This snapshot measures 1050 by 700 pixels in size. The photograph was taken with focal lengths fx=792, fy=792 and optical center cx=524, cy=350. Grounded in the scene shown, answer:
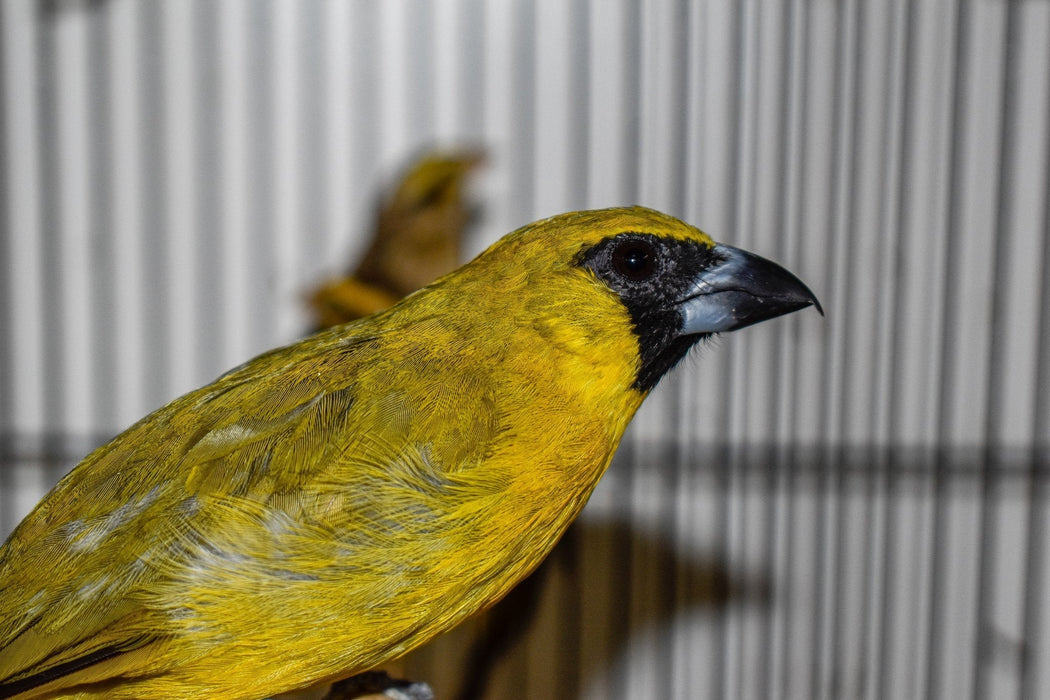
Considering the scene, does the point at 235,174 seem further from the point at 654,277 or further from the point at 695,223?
the point at 654,277

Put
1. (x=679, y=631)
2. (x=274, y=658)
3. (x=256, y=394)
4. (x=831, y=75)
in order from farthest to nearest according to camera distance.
→ (x=679, y=631) → (x=831, y=75) → (x=256, y=394) → (x=274, y=658)

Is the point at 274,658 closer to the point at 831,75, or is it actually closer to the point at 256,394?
the point at 256,394

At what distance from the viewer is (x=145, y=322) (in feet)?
4.96

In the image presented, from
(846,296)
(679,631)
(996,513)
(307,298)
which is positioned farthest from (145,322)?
(996,513)

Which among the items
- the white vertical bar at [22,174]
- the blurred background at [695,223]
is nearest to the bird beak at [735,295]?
the blurred background at [695,223]

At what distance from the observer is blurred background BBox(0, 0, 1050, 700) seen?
1.43 metres

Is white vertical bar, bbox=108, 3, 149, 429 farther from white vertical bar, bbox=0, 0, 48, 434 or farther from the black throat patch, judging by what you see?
the black throat patch

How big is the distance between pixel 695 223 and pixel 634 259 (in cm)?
70

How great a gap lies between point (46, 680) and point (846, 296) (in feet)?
4.29

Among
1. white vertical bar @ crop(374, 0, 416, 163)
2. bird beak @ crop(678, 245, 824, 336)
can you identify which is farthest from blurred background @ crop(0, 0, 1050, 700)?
bird beak @ crop(678, 245, 824, 336)

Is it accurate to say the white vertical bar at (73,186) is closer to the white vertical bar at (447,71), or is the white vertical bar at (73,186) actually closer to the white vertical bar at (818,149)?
the white vertical bar at (447,71)

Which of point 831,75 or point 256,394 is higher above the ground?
point 831,75

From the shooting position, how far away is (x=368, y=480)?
701 millimetres

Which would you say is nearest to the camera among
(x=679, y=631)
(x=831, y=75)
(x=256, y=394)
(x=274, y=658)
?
(x=274, y=658)
